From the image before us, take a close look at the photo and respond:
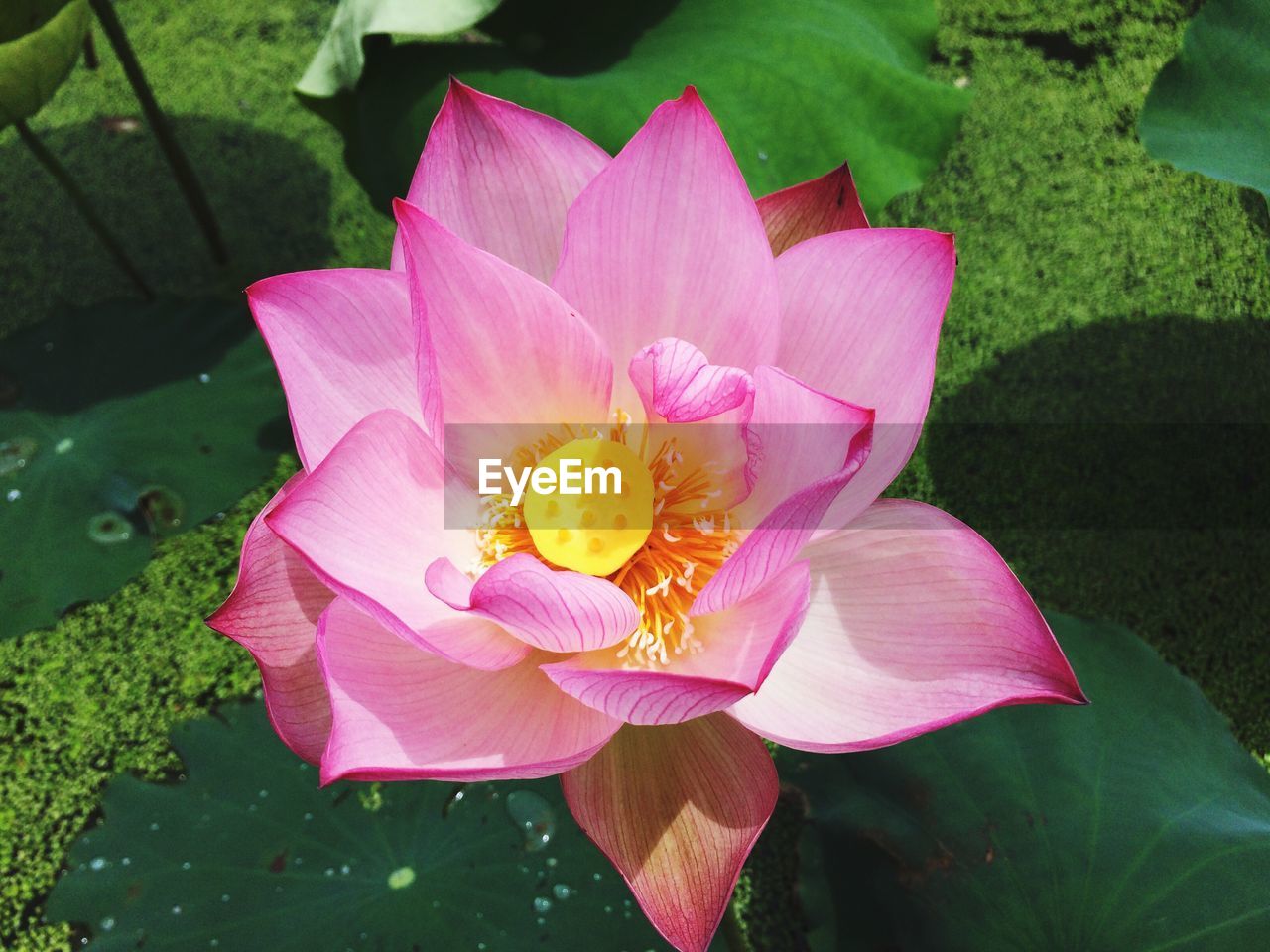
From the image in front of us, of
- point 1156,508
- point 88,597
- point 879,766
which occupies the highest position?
point 1156,508

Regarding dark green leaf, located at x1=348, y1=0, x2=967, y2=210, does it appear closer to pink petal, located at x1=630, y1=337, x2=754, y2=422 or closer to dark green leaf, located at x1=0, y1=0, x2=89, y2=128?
dark green leaf, located at x1=0, y1=0, x2=89, y2=128

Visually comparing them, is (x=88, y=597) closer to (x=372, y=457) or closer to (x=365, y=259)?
(x=365, y=259)

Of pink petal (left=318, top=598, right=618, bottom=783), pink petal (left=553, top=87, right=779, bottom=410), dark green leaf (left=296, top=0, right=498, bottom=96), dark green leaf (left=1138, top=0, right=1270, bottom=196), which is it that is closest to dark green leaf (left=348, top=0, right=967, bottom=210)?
dark green leaf (left=296, top=0, right=498, bottom=96)

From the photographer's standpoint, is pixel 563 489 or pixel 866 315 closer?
pixel 866 315

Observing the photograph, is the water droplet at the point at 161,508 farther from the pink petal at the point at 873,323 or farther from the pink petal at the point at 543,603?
the pink petal at the point at 873,323

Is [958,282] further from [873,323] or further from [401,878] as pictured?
[401,878]

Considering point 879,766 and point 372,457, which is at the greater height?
point 372,457

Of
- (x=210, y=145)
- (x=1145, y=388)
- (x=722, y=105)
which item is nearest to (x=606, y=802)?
(x=722, y=105)
